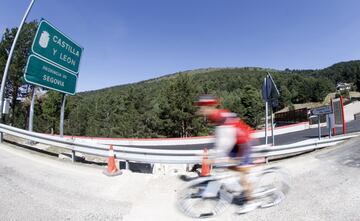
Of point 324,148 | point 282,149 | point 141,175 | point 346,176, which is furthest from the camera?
point 324,148

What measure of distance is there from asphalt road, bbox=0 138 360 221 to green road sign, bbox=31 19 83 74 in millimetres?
4380

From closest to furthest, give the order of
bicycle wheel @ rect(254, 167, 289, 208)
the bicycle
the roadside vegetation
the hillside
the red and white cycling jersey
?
the red and white cycling jersey, the bicycle, bicycle wheel @ rect(254, 167, 289, 208), the roadside vegetation, the hillside

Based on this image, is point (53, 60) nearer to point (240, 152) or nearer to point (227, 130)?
point (227, 130)

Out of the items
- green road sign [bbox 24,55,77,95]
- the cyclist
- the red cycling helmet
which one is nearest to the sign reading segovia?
green road sign [bbox 24,55,77,95]

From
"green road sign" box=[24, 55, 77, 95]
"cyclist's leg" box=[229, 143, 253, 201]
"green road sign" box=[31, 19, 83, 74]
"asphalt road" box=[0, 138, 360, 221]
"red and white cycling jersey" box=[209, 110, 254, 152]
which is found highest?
"green road sign" box=[31, 19, 83, 74]

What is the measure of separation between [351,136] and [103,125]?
77139mm

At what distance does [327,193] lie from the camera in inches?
222

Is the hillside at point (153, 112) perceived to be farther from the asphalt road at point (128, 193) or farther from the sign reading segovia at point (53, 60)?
the asphalt road at point (128, 193)

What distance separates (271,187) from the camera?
5.45 m

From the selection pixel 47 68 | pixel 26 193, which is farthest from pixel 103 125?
pixel 26 193

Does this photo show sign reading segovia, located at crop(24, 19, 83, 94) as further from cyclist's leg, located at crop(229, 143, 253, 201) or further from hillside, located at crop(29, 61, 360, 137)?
hillside, located at crop(29, 61, 360, 137)

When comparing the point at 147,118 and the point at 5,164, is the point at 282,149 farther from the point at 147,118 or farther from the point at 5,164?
the point at 147,118

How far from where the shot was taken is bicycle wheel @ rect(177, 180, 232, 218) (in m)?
4.84

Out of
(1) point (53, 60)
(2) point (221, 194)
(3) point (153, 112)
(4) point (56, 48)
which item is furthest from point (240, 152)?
(3) point (153, 112)
